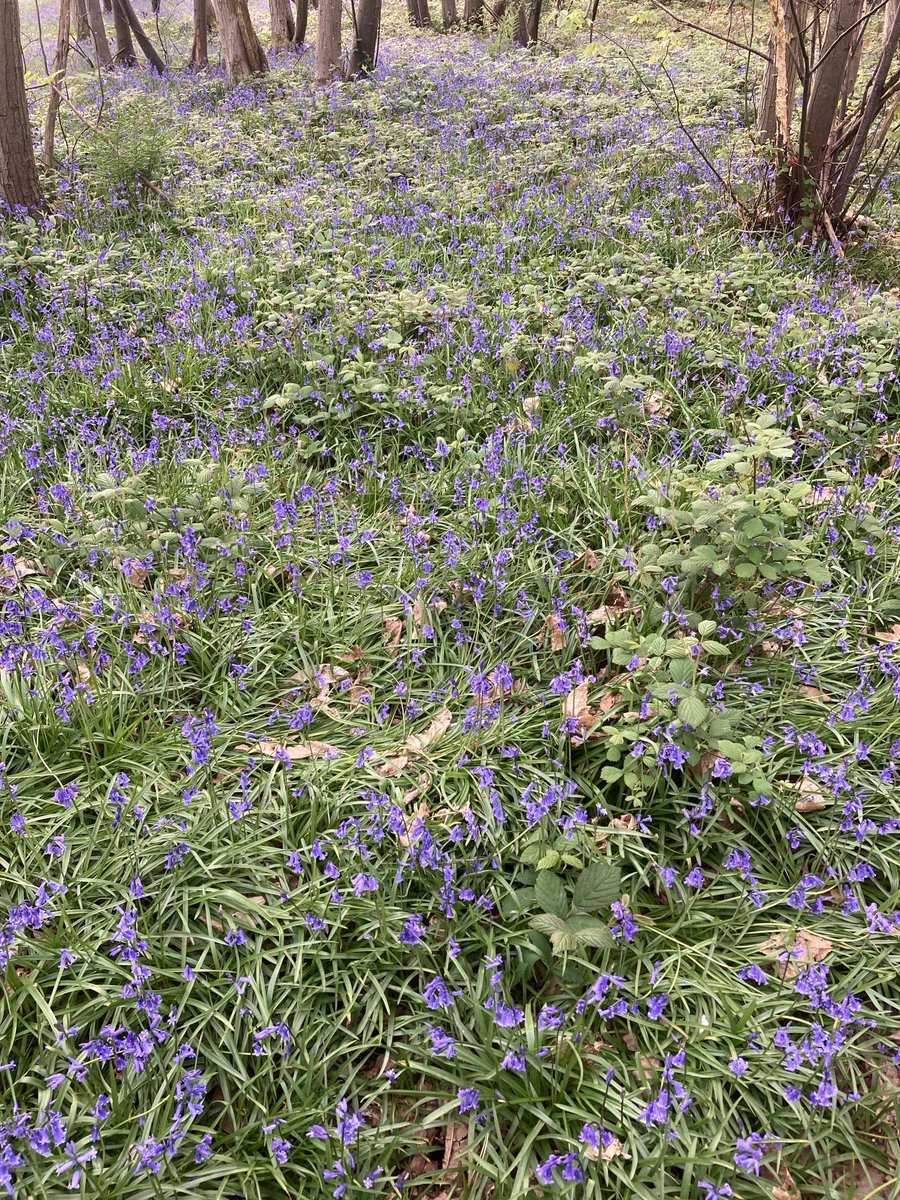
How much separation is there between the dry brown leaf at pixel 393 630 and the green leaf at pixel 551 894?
1358 millimetres

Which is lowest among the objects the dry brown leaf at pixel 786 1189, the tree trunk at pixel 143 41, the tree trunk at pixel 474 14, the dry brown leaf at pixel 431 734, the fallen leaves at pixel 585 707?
the dry brown leaf at pixel 786 1189

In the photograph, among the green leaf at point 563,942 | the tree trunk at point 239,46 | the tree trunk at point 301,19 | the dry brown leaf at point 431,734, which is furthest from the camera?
the tree trunk at point 301,19

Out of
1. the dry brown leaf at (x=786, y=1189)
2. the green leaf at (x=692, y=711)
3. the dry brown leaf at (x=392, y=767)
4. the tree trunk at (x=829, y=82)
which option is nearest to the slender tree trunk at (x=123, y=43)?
the tree trunk at (x=829, y=82)

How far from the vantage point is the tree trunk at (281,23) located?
17.5m

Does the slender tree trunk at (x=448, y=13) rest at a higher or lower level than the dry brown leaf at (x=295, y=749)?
higher

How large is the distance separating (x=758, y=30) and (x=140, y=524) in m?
21.3

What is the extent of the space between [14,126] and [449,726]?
6.98 m

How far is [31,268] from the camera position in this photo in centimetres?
620

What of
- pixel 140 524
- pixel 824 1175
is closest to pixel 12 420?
pixel 140 524

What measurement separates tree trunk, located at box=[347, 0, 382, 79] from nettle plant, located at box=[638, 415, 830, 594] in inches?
477

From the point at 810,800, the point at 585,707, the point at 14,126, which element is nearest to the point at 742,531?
the point at 585,707

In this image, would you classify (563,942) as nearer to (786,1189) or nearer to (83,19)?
(786,1189)

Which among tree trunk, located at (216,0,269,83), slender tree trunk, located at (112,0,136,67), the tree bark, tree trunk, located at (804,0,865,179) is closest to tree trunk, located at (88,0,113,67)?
slender tree trunk, located at (112,0,136,67)

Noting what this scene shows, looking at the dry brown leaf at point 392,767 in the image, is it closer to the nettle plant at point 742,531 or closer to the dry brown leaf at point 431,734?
the dry brown leaf at point 431,734
